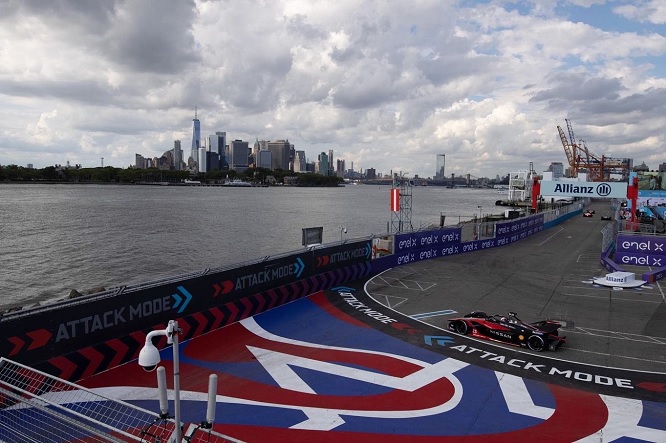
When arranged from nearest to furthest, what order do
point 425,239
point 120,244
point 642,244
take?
1. point 642,244
2. point 425,239
3. point 120,244

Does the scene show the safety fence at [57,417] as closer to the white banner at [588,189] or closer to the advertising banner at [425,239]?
the advertising banner at [425,239]

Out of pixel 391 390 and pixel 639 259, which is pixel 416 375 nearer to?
pixel 391 390

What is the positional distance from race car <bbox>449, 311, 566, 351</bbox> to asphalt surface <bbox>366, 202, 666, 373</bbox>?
623mm

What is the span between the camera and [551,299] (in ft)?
83.3

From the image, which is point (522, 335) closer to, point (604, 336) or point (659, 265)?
point (604, 336)

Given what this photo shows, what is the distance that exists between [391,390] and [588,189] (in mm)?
47510

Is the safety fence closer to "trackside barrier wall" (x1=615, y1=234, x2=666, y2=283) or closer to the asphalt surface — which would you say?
the asphalt surface

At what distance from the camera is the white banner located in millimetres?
50188

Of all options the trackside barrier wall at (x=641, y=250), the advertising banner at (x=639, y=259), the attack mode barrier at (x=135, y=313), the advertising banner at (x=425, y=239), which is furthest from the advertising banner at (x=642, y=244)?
the attack mode barrier at (x=135, y=313)

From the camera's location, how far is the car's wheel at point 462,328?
18.6 m

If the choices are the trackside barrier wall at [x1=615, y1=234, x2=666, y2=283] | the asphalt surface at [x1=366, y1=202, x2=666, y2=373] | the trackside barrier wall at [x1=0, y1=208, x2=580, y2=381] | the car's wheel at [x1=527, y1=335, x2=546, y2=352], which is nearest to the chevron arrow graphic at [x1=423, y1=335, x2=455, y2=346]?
the asphalt surface at [x1=366, y1=202, x2=666, y2=373]

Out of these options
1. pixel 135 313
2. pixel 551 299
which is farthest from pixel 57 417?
pixel 551 299

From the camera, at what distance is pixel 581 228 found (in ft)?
218

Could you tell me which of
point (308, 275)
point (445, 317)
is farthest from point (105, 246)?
point (445, 317)
